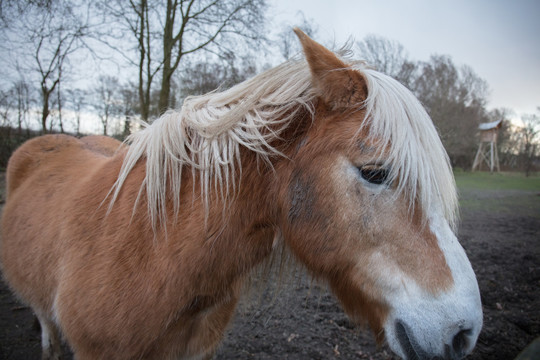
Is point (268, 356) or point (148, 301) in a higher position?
point (148, 301)

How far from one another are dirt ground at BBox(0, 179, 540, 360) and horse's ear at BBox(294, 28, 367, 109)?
1.24 meters

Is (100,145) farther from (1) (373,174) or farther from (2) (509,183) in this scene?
(2) (509,183)

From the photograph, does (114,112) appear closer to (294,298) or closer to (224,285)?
(294,298)

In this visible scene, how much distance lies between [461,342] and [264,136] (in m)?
1.27

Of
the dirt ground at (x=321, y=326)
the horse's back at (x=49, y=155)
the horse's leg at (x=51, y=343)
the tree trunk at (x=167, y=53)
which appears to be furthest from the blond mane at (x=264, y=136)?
the tree trunk at (x=167, y=53)

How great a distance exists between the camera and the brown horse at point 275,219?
48.8 inches

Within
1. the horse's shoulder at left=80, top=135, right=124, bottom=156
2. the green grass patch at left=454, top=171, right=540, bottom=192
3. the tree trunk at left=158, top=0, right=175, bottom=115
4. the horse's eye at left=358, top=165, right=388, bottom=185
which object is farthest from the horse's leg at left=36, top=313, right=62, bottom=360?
the green grass patch at left=454, top=171, right=540, bottom=192

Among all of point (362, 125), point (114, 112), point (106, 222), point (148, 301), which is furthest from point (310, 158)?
point (114, 112)

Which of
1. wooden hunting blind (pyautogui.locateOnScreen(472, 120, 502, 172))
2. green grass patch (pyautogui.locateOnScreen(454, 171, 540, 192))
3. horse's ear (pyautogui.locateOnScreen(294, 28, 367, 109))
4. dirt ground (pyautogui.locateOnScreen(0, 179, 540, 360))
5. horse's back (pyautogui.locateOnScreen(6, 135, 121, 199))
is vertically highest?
wooden hunting blind (pyautogui.locateOnScreen(472, 120, 502, 172))

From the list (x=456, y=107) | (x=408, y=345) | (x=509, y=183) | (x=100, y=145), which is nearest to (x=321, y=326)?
(x=408, y=345)

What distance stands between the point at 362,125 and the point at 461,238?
711cm

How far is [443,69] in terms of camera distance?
88.3ft

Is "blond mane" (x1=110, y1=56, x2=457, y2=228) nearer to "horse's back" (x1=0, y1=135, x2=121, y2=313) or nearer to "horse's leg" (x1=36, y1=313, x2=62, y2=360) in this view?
"horse's back" (x1=0, y1=135, x2=121, y2=313)

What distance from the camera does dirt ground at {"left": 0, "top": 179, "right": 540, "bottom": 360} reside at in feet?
10.2
